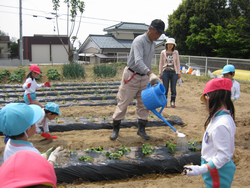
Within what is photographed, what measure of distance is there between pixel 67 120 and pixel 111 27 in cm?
2447

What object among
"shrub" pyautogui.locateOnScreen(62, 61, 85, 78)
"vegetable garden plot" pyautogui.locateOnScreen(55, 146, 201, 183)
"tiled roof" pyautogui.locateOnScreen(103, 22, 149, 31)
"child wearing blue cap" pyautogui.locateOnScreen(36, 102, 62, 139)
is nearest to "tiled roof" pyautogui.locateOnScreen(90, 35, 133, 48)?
"tiled roof" pyautogui.locateOnScreen(103, 22, 149, 31)

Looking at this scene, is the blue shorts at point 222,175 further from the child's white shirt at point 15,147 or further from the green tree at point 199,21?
the green tree at point 199,21

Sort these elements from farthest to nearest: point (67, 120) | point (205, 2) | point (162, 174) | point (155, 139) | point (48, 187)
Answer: point (205, 2)
point (67, 120)
point (155, 139)
point (162, 174)
point (48, 187)

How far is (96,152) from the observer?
2832mm

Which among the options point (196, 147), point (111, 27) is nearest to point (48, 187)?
point (196, 147)

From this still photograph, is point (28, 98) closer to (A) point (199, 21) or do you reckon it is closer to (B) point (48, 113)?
(B) point (48, 113)

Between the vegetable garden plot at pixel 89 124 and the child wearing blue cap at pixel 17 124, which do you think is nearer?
the child wearing blue cap at pixel 17 124

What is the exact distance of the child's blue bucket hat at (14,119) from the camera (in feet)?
4.39

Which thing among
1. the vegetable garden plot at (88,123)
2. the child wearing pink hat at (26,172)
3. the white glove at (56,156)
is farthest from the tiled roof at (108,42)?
the child wearing pink hat at (26,172)

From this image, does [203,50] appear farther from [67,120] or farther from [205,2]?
[67,120]

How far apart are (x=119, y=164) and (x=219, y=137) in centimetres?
146

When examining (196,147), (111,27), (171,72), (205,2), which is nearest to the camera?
(196,147)

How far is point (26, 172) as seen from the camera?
0.91 m

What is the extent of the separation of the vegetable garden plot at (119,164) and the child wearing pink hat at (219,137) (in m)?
1.12
